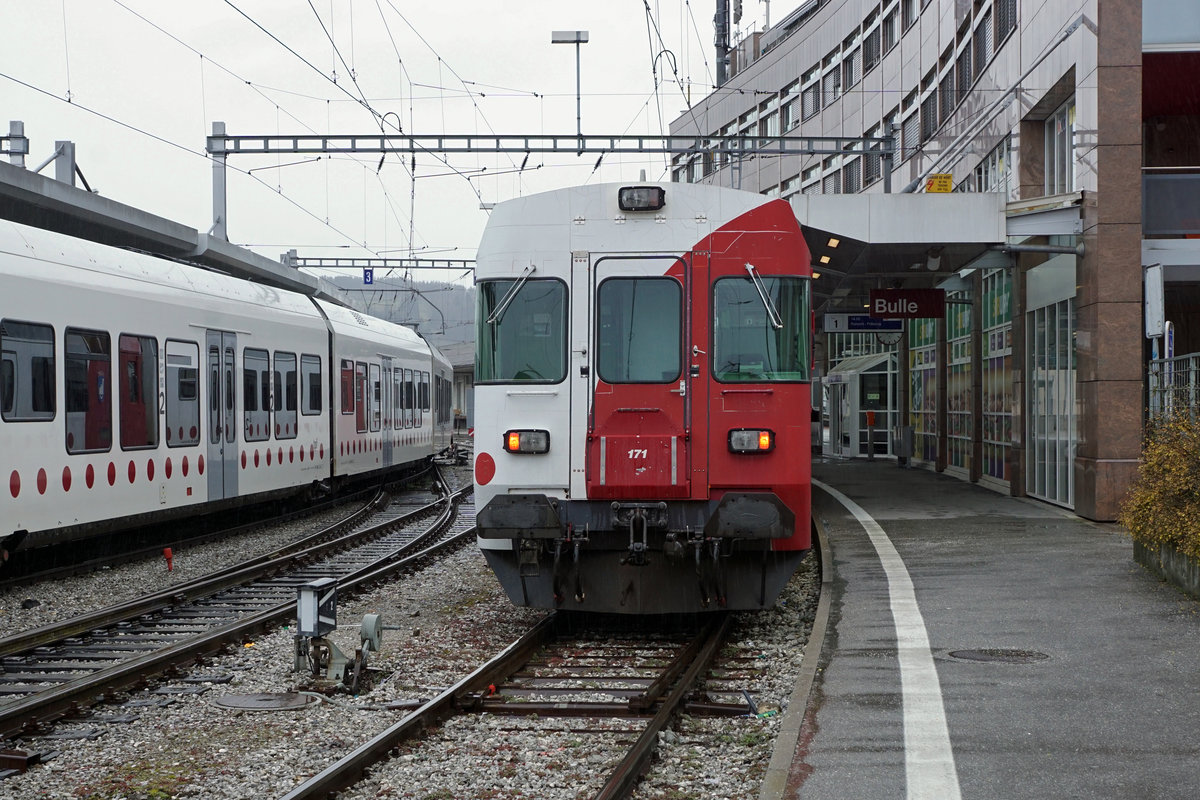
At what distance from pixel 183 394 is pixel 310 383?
4.70m

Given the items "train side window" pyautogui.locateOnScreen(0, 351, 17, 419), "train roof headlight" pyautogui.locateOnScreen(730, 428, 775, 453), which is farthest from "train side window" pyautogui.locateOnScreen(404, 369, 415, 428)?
"train roof headlight" pyautogui.locateOnScreen(730, 428, 775, 453)

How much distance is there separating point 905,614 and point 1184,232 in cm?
959

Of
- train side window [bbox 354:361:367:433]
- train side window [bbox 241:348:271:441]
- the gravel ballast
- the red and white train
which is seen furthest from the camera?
train side window [bbox 354:361:367:433]

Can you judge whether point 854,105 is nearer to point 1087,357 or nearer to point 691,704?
point 1087,357

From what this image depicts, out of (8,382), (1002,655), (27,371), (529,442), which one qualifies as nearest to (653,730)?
(1002,655)

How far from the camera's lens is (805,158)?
153 feet

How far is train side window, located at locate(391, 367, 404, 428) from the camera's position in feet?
84.6

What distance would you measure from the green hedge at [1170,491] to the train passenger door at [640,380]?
3.84 meters

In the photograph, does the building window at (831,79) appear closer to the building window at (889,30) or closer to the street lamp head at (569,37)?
the building window at (889,30)

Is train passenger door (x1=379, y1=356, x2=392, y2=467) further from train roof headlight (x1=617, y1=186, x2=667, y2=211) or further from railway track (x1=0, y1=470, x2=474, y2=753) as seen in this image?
train roof headlight (x1=617, y1=186, x2=667, y2=211)

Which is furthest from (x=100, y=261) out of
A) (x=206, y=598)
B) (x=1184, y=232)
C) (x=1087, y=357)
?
(x=1184, y=232)

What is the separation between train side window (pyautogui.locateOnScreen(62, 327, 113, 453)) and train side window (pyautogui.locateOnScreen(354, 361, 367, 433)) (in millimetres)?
8927

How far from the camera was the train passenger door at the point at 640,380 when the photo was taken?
9.20 m

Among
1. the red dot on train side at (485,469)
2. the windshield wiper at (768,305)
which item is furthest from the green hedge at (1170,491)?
the red dot on train side at (485,469)
